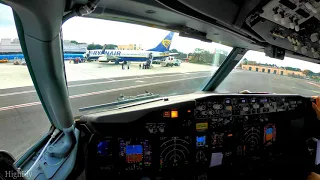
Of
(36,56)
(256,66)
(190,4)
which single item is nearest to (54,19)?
(36,56)

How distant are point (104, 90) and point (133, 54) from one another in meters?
0.47

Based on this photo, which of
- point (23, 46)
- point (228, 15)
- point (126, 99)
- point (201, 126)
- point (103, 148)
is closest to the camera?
point (23, 46)

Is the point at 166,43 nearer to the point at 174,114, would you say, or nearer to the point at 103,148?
the point at 174,114

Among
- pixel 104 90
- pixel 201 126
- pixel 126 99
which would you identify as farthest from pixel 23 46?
pixel 201 126

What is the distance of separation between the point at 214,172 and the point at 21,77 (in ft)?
7.99

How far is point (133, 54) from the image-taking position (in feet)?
7.89

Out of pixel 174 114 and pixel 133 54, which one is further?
pixel 174 114

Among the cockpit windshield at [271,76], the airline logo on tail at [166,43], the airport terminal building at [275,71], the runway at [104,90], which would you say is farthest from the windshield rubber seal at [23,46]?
the airport terminal building at [275,71]

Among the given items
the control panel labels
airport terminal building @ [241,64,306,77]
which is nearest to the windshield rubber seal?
the control panel labels

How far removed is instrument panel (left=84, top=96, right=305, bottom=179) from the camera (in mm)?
2574

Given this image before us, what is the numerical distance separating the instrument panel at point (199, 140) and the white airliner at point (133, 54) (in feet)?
2.01

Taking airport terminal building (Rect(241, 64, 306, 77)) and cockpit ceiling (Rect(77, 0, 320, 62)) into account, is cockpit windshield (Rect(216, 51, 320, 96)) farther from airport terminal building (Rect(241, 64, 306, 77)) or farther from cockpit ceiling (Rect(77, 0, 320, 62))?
cockpit ceiling (Rect(77, 0, 320, 62))

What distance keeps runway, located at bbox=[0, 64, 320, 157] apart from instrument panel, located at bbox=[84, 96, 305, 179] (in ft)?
1.30

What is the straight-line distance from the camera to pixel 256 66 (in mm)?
3701
